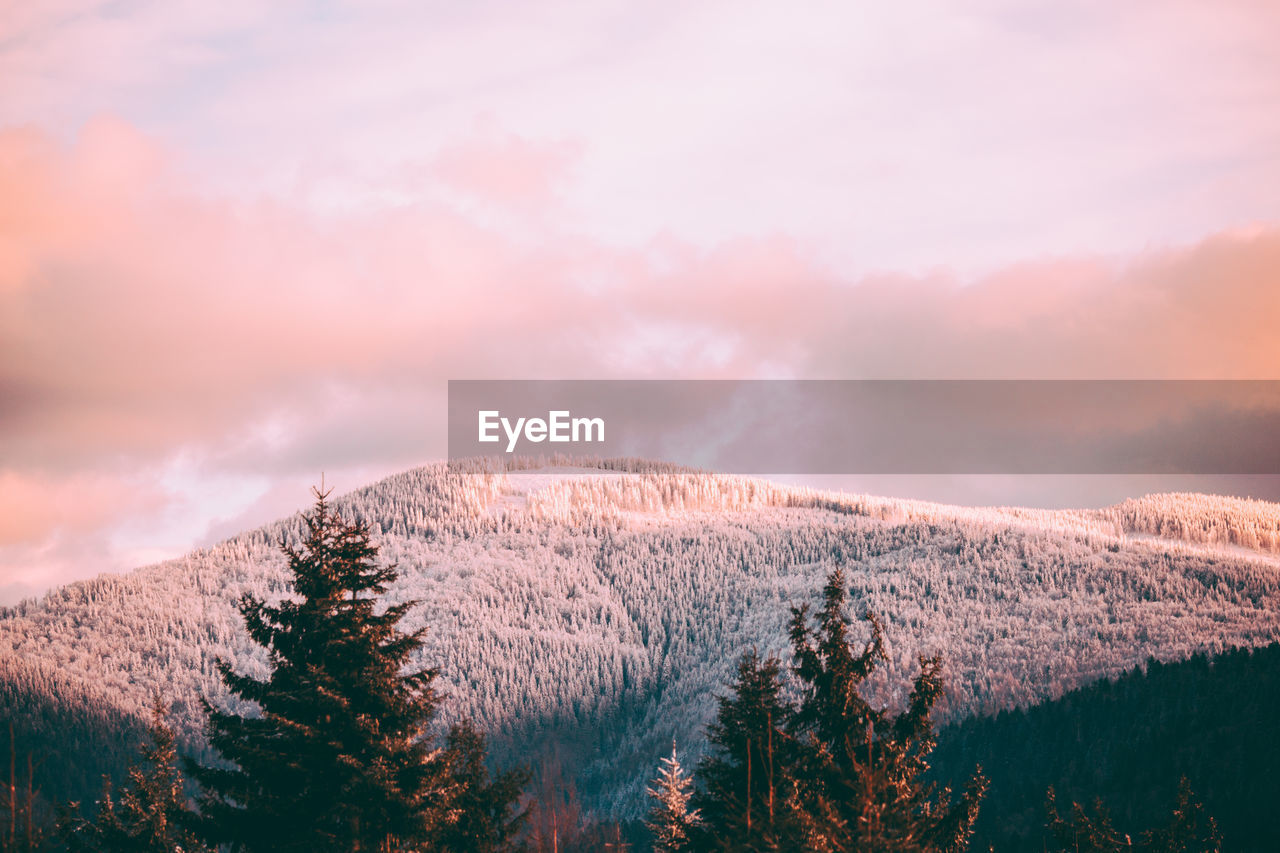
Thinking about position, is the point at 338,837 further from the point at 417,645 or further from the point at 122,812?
the point at 122,812

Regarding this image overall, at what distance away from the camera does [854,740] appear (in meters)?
30.2

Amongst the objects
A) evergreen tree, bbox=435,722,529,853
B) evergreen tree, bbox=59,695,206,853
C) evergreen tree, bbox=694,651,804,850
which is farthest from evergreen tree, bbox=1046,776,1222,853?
evergreen tree, bbox=59,695,206,853

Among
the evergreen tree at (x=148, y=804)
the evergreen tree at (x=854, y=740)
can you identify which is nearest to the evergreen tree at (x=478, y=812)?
the evergreen tree at (x=854, y=740)

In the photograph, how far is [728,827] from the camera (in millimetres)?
32844

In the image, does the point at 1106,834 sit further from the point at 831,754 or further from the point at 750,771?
the point at 750,771

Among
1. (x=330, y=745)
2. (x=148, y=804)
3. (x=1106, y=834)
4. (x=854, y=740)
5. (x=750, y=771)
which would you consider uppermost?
(x=330, y=745)

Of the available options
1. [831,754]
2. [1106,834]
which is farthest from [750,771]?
[1106,834]

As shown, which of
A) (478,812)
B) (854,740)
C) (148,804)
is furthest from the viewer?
(148,804)

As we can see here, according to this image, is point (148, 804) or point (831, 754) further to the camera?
point (148, 804)

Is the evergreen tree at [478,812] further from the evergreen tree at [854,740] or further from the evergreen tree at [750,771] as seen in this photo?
the evergreen tree at [854,740]

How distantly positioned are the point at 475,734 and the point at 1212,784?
196490 mm

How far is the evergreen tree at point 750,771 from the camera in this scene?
28781 mm

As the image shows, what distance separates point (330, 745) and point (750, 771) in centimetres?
968

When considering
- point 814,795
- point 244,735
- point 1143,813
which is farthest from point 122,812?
point 1143,813
